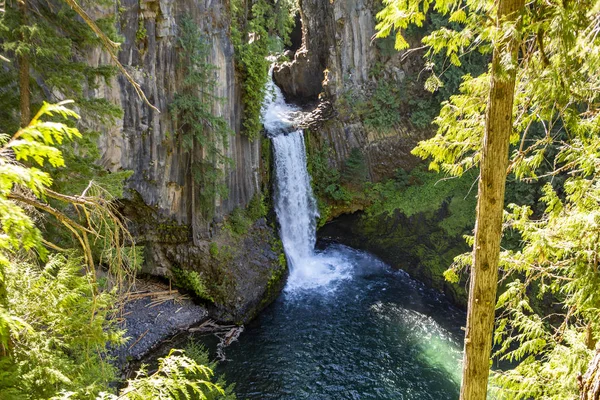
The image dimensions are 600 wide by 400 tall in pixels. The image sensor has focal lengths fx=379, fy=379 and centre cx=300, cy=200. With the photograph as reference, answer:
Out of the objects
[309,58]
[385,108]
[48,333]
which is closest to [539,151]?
[48,333]

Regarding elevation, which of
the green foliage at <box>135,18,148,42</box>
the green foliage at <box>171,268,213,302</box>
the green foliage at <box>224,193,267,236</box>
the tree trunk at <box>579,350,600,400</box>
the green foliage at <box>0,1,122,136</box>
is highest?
the green foliage at <box>135,18,148,42</box>

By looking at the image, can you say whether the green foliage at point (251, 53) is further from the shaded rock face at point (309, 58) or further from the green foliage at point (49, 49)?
the green foliage at point (49, 49)

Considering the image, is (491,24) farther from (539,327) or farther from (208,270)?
(208,270)

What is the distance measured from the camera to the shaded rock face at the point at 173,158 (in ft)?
36.7

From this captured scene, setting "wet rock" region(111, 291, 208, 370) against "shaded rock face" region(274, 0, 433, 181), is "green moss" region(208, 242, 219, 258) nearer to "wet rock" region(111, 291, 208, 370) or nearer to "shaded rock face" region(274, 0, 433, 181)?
"wet rock" region(111, 291, 208, 370)

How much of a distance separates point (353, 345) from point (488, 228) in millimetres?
9514

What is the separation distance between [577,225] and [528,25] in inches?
93.4

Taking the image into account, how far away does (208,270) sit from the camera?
13609 mm

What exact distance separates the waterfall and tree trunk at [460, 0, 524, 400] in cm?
1232

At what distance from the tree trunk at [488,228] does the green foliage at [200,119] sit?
32.8 ft

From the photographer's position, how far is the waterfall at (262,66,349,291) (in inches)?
665

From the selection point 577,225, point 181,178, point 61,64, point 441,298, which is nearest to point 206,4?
point 181,178

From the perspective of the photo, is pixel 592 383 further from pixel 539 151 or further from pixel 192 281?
pixel 192 281

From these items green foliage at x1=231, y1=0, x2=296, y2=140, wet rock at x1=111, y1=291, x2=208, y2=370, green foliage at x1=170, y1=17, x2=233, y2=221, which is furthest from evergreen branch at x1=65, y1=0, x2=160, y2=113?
green foliage at x1=231, y1=0, x2=296, y2=140
